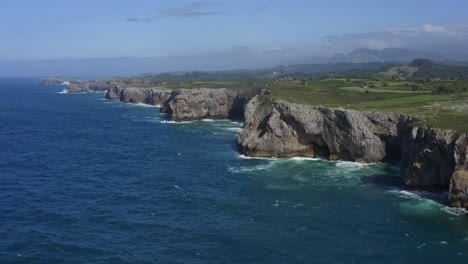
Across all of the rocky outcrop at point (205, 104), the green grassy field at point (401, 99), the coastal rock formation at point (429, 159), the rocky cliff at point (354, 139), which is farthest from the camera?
the rocky outcrop at point (205, 104)

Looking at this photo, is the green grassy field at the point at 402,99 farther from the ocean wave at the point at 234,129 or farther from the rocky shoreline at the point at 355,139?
the ocean wave at the point at 234,129

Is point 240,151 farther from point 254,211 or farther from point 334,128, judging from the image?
point 254,211

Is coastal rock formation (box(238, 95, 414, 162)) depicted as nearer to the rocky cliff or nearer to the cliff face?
the rocky cliff

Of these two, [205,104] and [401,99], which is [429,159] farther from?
[205,104]

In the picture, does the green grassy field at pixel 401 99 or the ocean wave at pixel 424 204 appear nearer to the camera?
the ocean wave at pixel 424 204

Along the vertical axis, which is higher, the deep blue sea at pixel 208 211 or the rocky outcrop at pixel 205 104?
the rocky outcrop at pixel 205 104

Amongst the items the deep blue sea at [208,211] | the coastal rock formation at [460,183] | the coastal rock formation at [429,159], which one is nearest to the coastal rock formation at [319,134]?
the deep blue sea at [208,211]
